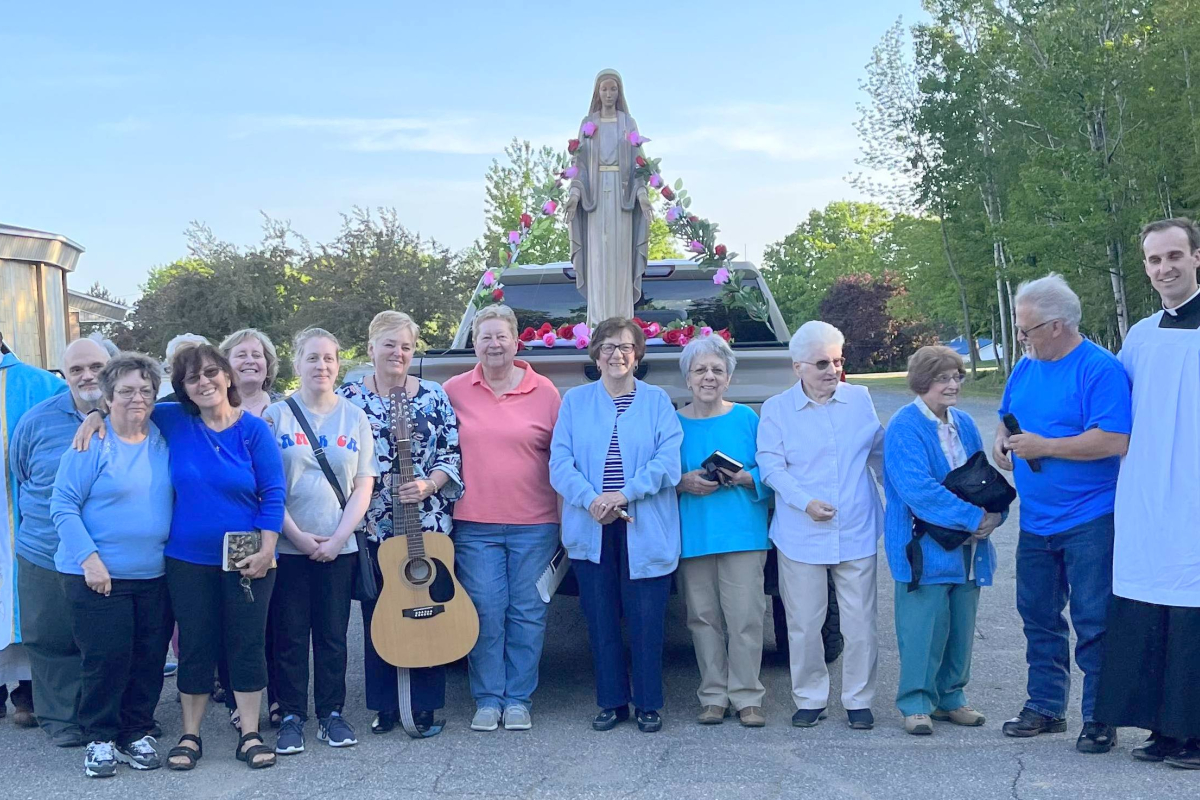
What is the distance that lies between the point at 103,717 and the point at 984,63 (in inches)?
1282

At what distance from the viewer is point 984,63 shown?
32062 millimetres

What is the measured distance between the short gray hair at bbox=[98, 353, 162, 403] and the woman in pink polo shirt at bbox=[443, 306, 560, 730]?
1.30m

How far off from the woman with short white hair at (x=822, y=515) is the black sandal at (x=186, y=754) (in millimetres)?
2517

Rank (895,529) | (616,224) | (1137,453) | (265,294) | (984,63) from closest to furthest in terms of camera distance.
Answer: (1137,453), (895,529), (616,224), (265,294), (984,63)

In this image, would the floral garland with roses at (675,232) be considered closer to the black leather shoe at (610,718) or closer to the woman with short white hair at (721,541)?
the woman with short white hair at (721,541)

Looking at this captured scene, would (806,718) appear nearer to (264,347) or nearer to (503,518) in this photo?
(503,518)

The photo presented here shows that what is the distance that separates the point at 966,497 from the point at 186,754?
3358mm

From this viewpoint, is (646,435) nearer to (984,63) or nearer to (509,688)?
(509,688)

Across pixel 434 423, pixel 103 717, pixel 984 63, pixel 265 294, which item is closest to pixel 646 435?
pixel 434 423

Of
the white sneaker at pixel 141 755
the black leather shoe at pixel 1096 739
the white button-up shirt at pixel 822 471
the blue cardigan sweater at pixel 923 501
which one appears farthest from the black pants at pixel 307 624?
the black leather shoe at pixel 1096 739

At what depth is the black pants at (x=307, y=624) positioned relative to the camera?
4652mm

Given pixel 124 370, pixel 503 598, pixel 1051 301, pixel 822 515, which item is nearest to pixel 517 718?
pixel 503 598

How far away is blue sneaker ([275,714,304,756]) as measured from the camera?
4531mm

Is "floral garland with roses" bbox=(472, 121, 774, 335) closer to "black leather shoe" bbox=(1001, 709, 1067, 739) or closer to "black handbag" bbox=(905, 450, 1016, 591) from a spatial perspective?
"black handbag" bbox=(905, 450, 1016, 591)
